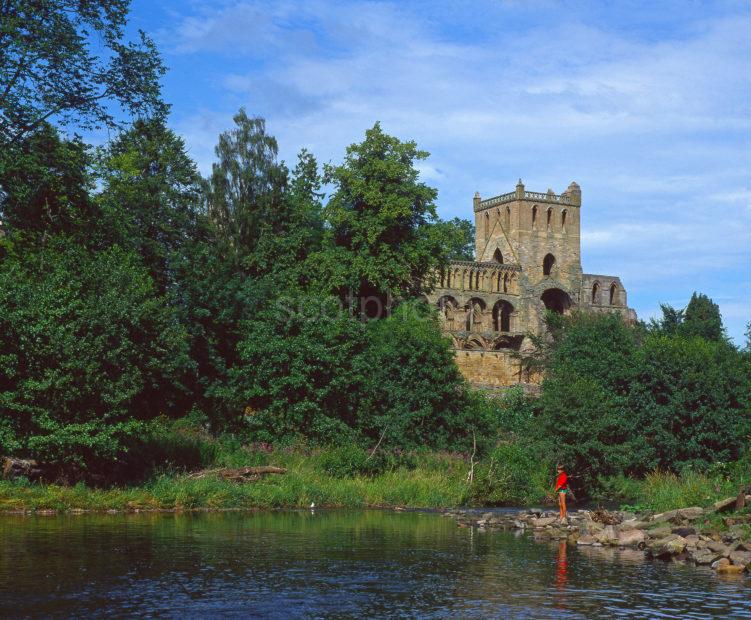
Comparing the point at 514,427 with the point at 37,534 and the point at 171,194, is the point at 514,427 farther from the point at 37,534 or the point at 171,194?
the point at 37,534

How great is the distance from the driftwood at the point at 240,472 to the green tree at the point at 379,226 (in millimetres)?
16393

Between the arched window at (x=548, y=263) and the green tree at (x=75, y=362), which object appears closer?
the green tree at (x=75, y=362)

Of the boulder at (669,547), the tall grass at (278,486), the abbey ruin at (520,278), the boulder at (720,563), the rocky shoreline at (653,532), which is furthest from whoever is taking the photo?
the abbey ruin at (520,278)

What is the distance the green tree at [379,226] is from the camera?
49.4 metres

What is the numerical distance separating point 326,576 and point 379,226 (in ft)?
111

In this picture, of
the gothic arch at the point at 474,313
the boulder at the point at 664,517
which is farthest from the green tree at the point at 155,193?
the gothic arch at the point at 474,313

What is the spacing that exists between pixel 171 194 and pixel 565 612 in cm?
3754

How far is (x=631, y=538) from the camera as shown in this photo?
2245 centimetres

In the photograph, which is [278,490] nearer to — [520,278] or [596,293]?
[520,278]

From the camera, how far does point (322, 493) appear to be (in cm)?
3238

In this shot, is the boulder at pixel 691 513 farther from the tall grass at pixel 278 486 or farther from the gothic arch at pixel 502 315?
the gothic arch at pixel 502 315

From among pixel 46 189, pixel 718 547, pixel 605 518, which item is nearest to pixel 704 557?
pixel 718 547

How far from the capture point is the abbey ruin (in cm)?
8806

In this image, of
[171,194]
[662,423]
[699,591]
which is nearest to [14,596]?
[699,591]
